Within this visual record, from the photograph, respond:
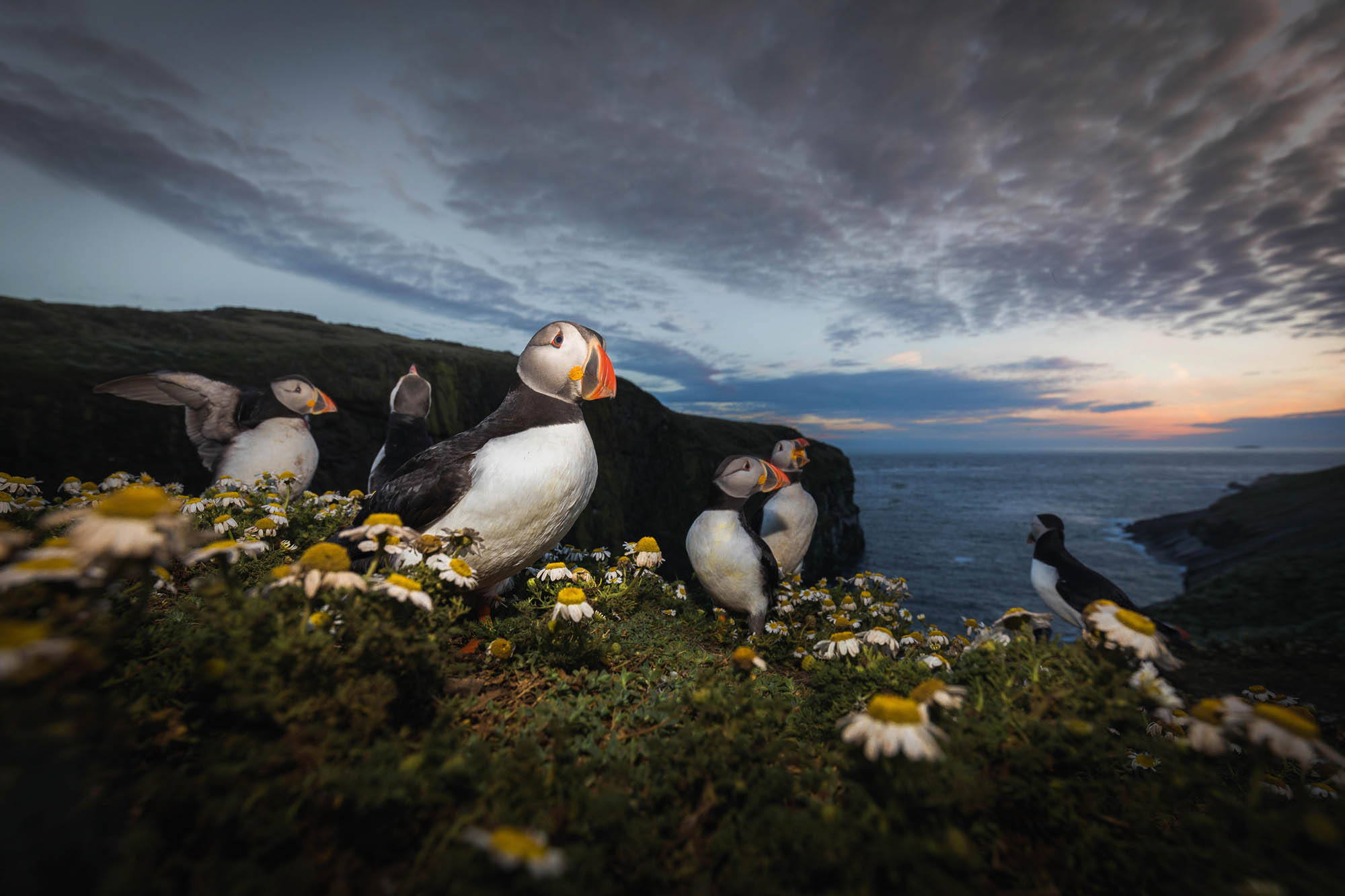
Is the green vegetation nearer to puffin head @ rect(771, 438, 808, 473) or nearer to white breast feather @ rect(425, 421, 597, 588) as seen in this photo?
white breast feather @ rect(425, 421, 597, 588)

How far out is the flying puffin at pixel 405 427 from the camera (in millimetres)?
5676

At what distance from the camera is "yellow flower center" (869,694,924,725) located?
5.81 feet

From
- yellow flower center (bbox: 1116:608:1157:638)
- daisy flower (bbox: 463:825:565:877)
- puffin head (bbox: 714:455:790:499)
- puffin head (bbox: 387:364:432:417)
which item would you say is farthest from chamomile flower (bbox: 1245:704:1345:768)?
puffin head (bbox: 387:364:432:417)

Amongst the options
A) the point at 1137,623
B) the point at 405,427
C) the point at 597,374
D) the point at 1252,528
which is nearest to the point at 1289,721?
the point at 1137,623

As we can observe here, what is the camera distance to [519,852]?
1235 millimetres

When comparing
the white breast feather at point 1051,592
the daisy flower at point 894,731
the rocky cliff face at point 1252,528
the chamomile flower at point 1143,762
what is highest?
the daisy flower at point 894,731

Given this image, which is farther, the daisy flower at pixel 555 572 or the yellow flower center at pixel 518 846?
the daisy flower at pixel 555 572

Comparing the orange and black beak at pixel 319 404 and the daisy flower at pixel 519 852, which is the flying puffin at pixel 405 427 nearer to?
the orange and black beak at pixel 319 404

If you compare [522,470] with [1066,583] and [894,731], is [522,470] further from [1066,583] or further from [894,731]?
[1066,583]

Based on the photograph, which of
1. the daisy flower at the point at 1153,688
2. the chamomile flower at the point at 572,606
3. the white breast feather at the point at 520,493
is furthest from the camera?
the white breast feather at the point at 520,493

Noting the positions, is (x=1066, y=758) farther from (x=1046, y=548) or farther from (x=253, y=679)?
(x=1046, y=548)

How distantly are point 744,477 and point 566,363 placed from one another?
270 cm

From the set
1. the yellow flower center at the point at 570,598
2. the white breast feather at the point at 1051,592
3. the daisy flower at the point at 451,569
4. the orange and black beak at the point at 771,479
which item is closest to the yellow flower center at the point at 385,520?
the daisy flower at the point at 451,569

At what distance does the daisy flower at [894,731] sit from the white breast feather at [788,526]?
19.4ft
